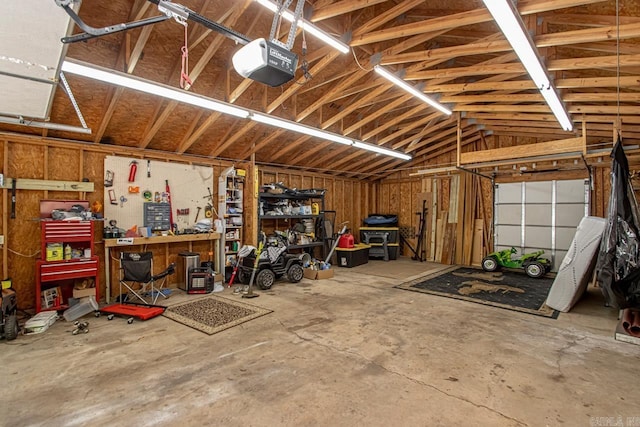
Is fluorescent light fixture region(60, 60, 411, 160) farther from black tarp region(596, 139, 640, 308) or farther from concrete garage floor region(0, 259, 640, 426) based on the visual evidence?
black tarp region(596, 139, 640, 308)

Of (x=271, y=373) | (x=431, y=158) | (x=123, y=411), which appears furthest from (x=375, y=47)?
(x=431, y=158)

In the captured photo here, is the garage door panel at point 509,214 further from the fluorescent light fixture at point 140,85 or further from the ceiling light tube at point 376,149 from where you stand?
the fluorescent light fixture at point 140,85

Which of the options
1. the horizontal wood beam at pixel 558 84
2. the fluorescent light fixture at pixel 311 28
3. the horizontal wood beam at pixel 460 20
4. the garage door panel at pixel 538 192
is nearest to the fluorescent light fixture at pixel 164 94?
the fluorescent light fixture at pixel 311 28

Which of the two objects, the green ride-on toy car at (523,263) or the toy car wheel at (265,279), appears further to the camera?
the green ride-on toy car at (523,263)

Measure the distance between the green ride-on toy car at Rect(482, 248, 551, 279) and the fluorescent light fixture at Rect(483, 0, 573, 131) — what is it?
388cm

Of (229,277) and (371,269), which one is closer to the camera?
(229,277)

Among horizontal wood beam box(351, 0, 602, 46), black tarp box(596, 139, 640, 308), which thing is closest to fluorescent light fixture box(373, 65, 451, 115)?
horizontal wood beam box(351, 0, 602, 46)

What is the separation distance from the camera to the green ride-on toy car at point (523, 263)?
7.01 m

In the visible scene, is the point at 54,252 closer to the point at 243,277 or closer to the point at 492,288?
the point at 243,277

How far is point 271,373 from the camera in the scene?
2.85 meters

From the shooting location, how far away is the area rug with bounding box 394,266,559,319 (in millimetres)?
5023

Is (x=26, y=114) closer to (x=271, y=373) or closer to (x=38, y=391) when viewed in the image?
(x=38, y=391)

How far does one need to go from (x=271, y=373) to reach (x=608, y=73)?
5.85 m

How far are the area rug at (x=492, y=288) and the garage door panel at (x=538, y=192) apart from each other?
2070 mm
